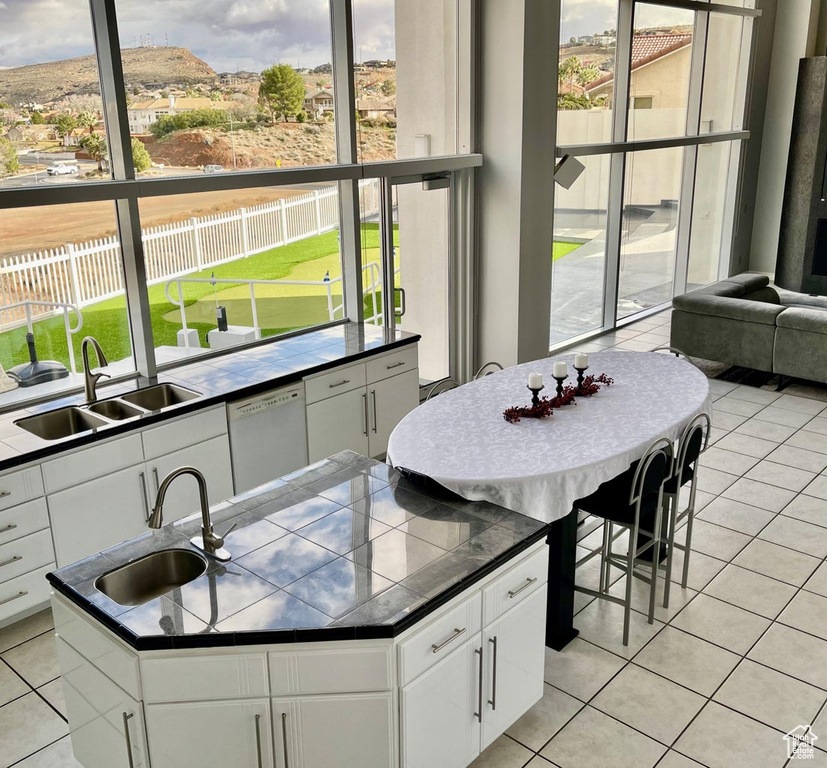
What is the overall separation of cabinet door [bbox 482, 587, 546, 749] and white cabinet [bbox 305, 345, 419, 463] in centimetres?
251

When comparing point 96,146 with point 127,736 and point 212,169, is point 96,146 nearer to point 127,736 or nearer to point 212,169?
point 212,169

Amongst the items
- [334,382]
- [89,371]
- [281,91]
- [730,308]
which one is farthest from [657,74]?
[89,371]

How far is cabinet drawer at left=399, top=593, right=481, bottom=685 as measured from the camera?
285 centimetres

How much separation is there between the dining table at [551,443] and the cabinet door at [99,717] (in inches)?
60.6

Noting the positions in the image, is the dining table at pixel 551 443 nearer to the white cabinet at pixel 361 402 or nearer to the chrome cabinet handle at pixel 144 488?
the white cabinet at pixel 361 402

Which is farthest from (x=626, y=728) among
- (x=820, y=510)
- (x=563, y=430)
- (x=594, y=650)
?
(x=820, y=510)

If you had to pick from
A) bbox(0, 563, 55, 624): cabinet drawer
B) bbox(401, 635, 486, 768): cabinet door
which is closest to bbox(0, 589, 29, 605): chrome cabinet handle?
bbox(0, 563, 55, 624): cabinet drawer

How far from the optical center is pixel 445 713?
3102 millimetres

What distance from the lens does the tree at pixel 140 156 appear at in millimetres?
5152

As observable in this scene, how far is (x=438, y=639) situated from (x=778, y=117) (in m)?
11.1

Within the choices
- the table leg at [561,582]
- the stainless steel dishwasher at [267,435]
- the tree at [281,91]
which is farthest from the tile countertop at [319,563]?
the tree at [281,91]

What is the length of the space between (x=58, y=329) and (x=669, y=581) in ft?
12.7

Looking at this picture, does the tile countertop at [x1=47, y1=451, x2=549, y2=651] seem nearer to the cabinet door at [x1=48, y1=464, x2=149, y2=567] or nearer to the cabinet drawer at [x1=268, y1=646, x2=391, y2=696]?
the cabinet drawer at [x1=268, y1=646, x2=391, y2=696]

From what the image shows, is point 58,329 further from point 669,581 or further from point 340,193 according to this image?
point 669,581
